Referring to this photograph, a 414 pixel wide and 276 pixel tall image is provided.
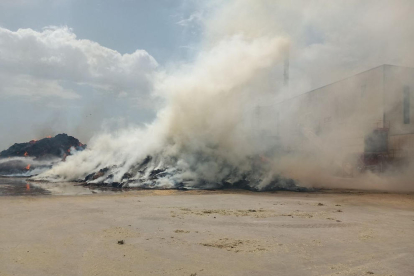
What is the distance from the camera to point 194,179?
24062 mm

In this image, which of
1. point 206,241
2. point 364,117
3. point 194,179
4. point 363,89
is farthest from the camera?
point 363,89

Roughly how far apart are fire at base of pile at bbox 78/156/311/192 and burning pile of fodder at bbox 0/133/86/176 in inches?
1425

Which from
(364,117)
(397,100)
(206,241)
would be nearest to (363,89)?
(364,117)

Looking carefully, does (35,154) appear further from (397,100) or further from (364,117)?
(397,100)

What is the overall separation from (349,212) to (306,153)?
19.2 meters

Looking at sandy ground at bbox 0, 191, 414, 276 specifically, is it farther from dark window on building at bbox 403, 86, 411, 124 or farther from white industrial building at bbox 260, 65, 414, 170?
dark window on building at bbox 403, 86, 411, 124

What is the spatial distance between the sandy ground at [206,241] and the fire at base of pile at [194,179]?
8.77 metres

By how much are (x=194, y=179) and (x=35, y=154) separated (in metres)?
50.9

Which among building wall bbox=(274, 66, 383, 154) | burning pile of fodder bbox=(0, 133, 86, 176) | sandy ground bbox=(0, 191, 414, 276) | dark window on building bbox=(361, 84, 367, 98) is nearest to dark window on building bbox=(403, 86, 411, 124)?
building wall bbox=(274, 66, 383, 154)

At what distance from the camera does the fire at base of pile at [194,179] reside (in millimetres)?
21844

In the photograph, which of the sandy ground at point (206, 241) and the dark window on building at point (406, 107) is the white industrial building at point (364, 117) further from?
the sandy ground at point (206, 241)

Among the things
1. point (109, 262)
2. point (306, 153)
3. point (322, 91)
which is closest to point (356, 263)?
point (109, 262)

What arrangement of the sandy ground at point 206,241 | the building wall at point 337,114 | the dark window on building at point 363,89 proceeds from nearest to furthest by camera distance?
the sandy ground at point 206,241 → the building wall at point 337,114 → the dark window on building at point 363,89

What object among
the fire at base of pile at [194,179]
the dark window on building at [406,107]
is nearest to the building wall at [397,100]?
the dark window on building at [406,107]
